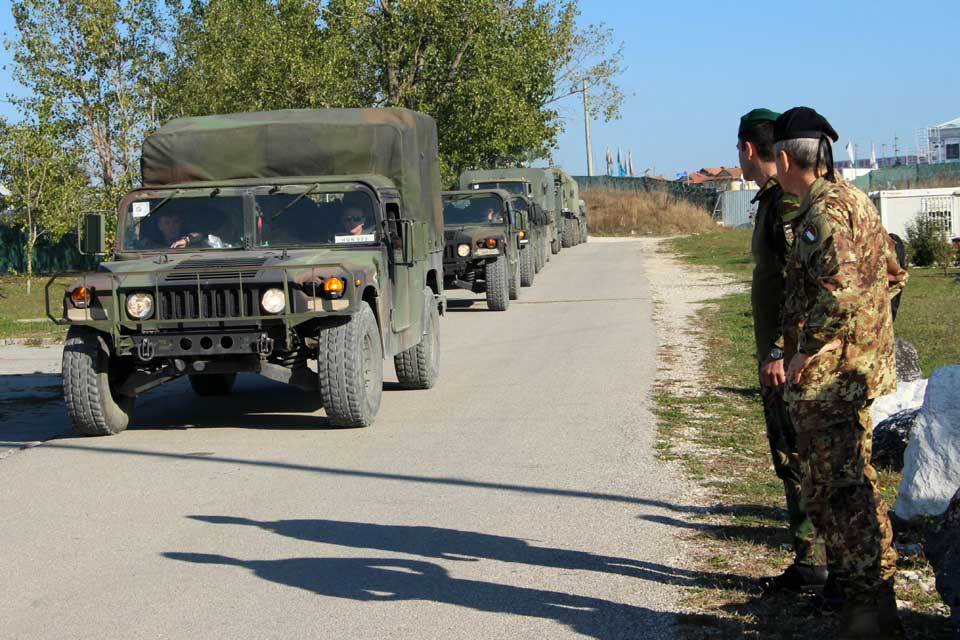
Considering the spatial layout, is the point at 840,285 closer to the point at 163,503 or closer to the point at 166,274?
the point at 163,503

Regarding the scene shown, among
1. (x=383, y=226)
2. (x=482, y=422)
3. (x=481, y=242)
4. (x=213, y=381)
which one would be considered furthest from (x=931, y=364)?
(x=481, y=242)

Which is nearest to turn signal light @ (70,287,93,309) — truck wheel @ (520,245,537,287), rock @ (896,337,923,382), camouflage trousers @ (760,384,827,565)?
camouflage trousers @ (760,384,827,565)

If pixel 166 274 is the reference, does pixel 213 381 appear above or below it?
below

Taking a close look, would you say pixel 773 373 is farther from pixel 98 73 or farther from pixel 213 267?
pixel 98 73

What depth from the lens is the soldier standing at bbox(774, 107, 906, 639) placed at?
4.01m

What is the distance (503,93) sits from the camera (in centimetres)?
3462

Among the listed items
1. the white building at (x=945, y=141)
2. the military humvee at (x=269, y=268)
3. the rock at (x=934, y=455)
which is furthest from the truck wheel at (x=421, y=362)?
the white building at (x=945, y=141)

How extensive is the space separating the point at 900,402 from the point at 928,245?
1809 cm

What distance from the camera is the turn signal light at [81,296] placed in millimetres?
8781

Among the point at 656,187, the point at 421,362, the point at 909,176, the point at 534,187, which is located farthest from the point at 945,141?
the point at 421,362

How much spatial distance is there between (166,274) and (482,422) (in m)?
2.56

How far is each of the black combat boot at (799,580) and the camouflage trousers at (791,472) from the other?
3 cm

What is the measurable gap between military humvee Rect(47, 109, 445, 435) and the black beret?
4928 millimetres

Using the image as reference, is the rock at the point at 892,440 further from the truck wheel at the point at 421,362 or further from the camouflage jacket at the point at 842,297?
the truck wheel at the point at 421,362
